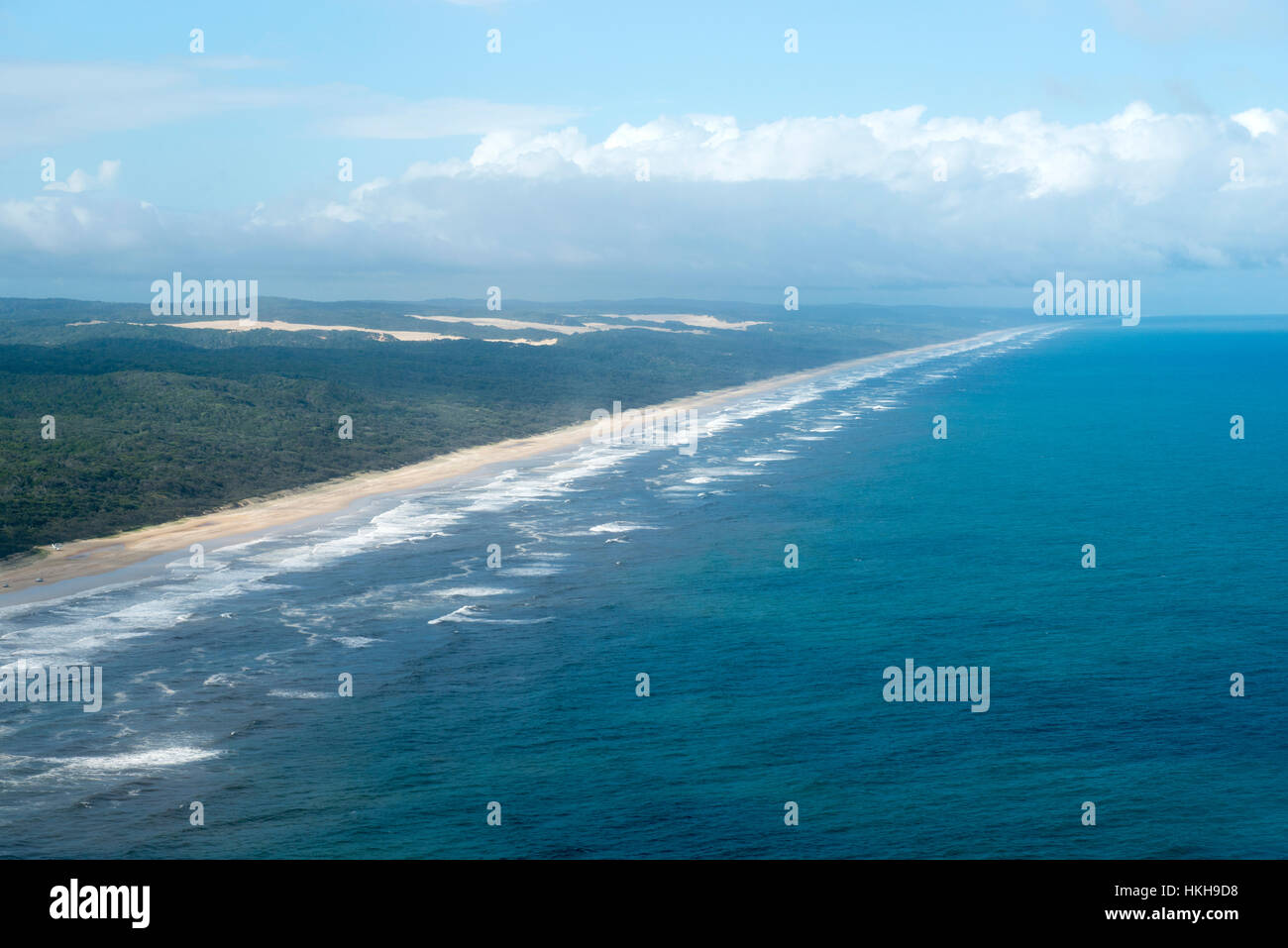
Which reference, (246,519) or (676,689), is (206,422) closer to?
(246,519)

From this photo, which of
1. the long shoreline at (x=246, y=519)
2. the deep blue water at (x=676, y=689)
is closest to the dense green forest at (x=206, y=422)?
the long shoreline at (x=246, y=519)

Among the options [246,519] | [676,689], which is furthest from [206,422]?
[676,689]

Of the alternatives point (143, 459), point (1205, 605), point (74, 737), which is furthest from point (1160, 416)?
point (74, 737)

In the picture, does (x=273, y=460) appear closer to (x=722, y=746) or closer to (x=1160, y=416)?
(x=722, y=746)

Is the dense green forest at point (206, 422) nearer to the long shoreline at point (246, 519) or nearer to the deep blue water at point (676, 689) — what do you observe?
the long shoreline at point (246, 519)
